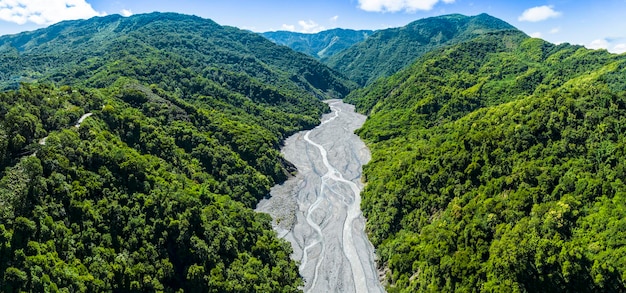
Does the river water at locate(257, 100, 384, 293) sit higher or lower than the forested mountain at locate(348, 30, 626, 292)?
lower

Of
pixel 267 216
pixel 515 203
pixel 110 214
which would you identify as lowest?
pixel 267 216

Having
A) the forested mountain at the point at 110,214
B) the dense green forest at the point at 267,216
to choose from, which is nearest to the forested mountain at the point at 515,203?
the dense green forest at the point at 267,216

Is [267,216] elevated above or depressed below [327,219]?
above

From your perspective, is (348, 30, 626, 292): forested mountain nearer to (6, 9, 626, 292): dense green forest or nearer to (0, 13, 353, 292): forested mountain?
(6, 9, 626, 292): dense green forest

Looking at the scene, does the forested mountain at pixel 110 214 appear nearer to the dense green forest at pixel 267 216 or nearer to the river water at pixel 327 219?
the dense green forest at pixel 267 216

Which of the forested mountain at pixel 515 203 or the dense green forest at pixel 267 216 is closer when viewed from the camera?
the dense green forest at pixel 267 216

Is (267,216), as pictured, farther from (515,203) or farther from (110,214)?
(515,203)

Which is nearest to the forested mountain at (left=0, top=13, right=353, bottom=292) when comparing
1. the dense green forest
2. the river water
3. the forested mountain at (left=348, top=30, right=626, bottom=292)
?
the dense green forest

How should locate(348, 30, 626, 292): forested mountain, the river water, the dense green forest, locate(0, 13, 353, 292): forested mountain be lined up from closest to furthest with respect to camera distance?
locate(0, 13, 353, 292): forested mountain
the dense green forest
locate(348, 30, 626, 292): forested mountain
the river water

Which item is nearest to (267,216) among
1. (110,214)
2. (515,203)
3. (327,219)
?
(327,219)

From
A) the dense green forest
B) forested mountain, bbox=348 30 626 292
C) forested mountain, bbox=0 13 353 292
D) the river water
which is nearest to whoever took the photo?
forested mountain, bbox=0 13 353 292
